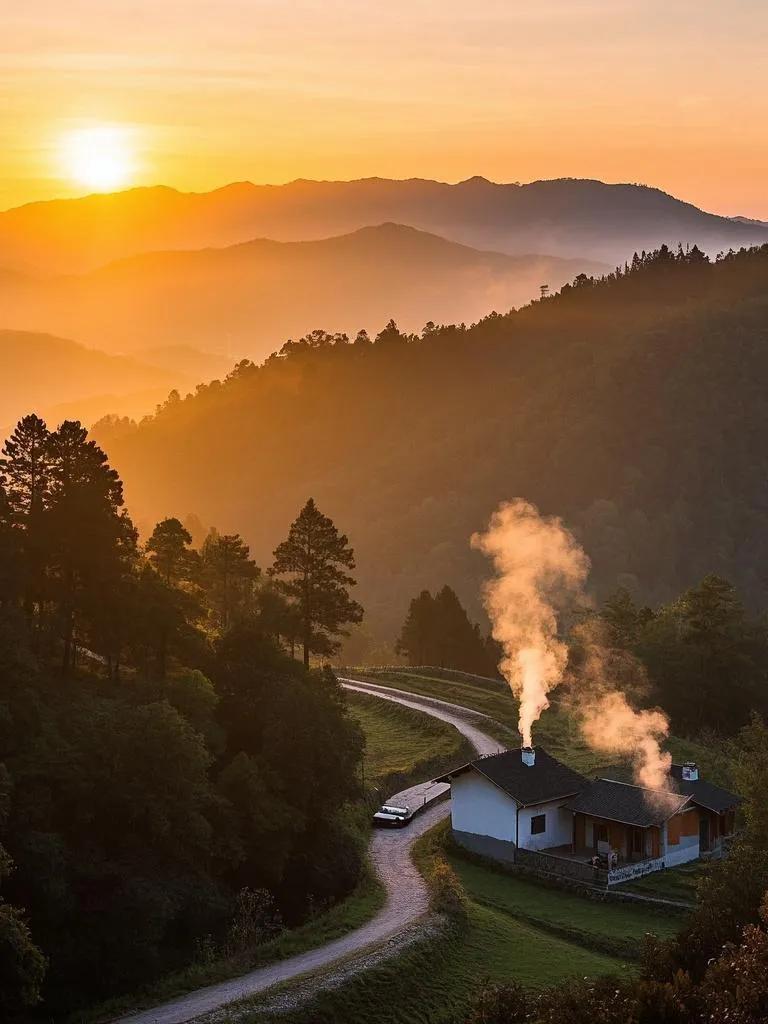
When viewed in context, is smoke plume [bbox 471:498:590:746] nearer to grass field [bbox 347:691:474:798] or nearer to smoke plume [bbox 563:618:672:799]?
smoke plume [bbox 563:618:672:799]

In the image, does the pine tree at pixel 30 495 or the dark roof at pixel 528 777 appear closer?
the pine tree at pixel 30 495

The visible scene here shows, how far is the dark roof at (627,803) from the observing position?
170 feet

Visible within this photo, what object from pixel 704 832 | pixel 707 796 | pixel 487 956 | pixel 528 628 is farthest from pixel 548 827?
pixel 528 628

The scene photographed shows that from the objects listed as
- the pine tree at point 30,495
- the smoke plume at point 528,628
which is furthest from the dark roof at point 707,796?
the pine tree at point 30,495

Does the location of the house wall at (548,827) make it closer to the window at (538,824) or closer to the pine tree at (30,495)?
the window at (538,824)

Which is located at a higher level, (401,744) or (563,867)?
(401,744)

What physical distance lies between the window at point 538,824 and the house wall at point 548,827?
0.28ft

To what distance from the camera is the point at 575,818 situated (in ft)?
178

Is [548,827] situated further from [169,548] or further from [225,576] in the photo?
[225,576]

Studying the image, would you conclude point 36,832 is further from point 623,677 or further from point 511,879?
Result: point 623,677

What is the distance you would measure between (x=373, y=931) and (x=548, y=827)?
14670mm

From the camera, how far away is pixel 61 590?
5100 centimetres

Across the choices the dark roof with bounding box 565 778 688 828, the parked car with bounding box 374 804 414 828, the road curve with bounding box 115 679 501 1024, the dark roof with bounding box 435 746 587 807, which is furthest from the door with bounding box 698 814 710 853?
the parked car with bounding box 374 804 414 828

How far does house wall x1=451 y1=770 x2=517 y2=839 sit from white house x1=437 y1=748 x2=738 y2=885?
0.14 feet
